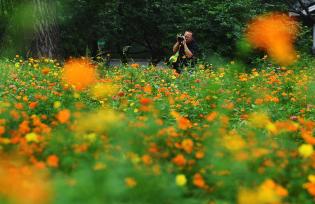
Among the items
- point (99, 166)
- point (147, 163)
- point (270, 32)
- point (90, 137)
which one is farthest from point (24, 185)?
point (270, 32)

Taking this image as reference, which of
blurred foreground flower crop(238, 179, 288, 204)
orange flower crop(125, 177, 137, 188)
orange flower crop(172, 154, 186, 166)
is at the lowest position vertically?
blurred foreground flower crop(238, 179, 288, 204)

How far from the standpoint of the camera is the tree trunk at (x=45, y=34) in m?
10.2

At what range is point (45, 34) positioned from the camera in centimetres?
1046

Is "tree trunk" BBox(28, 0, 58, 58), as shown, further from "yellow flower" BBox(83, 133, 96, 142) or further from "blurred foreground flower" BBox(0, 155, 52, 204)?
"blurred foreground flower" BBox(0, 155, 52, 204)

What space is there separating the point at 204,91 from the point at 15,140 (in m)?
3.06

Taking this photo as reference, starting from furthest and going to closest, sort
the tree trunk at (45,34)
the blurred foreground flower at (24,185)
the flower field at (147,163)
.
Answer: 1. the tree trunk at (45,34)
2. the flower field at (147,163)
3. the blurred foreground flower at (24,185)

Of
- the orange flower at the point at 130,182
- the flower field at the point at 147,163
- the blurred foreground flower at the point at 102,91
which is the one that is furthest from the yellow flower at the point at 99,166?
the blurred foreground flower at the point at 102,91

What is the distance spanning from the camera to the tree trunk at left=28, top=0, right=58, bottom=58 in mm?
10219

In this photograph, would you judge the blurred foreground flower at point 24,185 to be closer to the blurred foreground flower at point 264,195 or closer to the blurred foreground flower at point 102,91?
the blurred foreground flower at point 264,195

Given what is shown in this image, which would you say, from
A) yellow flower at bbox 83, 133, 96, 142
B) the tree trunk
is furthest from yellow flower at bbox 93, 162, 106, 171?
the tree trunk

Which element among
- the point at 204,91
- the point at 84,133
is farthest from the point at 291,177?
the point at 204,91

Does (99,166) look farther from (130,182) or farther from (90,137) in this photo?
(90,137)

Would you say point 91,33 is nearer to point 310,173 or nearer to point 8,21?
point 8,21

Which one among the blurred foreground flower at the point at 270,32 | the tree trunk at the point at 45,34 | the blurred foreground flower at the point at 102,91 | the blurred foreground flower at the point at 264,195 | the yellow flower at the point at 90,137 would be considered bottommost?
the blurred foreground flower at the point at 264,195
